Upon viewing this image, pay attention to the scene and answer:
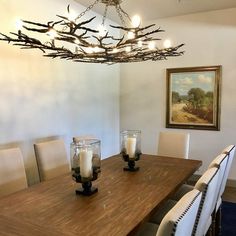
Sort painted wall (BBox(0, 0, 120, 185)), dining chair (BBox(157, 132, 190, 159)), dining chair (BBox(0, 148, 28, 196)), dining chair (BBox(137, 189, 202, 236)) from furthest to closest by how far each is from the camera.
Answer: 1. dining chair (BBox(157, 132, 190, 159))
2. painted wall (BBox(0, 0, 120, 185))
3. dining chair (BBox(0, 148, 28, 196))
4. dining chair (BBox(137, 189, 202, 236))

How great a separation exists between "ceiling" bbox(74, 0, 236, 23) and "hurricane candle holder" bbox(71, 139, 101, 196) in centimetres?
273

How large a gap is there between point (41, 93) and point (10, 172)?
53.5 inches

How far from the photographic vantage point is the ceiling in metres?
3.99

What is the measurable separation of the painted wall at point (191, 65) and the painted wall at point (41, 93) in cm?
69

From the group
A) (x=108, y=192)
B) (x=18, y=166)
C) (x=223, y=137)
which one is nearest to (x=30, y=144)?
(x=18, y=166)

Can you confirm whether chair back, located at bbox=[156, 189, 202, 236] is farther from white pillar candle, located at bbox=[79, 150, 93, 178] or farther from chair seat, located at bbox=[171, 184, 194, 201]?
chair seat, located at bbox=[171, 184, 194, 201]

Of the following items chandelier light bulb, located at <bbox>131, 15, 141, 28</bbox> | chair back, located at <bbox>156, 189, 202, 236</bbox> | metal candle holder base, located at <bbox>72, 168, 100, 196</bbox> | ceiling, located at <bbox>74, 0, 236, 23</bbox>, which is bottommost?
metal candle holder base, located at <bbox>72, 168, 100, 196</bbox>

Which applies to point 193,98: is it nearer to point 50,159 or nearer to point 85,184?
point 50,159

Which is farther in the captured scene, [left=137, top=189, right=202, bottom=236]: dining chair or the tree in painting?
the tree in painting

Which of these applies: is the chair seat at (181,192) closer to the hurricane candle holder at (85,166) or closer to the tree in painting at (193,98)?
the hurricane candle holder at (85,166)

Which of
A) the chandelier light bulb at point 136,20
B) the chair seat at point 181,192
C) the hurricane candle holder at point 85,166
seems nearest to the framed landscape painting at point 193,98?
the chair seat at point 181,192

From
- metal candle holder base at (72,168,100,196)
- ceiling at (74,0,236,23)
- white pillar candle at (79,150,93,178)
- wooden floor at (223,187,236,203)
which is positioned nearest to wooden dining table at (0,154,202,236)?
metal candle holder base at (72,168,100,196)

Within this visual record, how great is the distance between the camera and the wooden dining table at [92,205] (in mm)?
1489

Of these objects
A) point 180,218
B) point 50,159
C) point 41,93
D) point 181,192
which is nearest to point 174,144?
point 181,192
